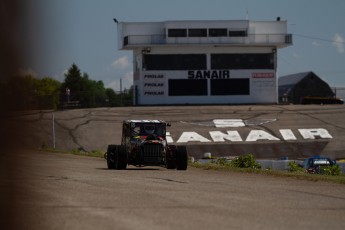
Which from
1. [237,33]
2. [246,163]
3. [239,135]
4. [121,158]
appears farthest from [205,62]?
[121,158]

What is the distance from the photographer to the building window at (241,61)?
3629 inches

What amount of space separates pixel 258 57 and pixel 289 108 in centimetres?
1258

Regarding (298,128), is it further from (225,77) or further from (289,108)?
(225,77)

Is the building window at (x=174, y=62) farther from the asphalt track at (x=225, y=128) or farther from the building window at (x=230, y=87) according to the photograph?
the asphalt track at (x=225, y=128)

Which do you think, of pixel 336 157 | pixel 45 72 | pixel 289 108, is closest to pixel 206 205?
Answer: pixel 45 72

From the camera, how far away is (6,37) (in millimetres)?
2730

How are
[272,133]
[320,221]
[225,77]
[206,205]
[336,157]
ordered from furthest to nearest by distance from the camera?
[225,77] → [272,133] → [336,157] → [206,205] → [320,221]

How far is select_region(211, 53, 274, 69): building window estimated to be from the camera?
92188 mm

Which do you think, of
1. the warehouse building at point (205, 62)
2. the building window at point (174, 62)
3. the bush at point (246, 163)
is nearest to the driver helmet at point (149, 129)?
the bush at point (246, 163)

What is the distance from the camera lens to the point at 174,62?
9225 centimetres

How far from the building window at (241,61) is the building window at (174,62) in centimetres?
174

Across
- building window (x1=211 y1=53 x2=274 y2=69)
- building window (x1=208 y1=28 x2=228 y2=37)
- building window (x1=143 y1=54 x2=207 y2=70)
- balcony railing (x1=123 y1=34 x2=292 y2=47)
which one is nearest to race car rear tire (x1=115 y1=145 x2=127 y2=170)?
building window (x1=143 y1=54 x2=207 y2=70)

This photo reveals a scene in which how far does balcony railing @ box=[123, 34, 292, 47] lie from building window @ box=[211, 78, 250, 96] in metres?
5.21

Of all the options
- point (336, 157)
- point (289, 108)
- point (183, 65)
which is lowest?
point (336, 157)
